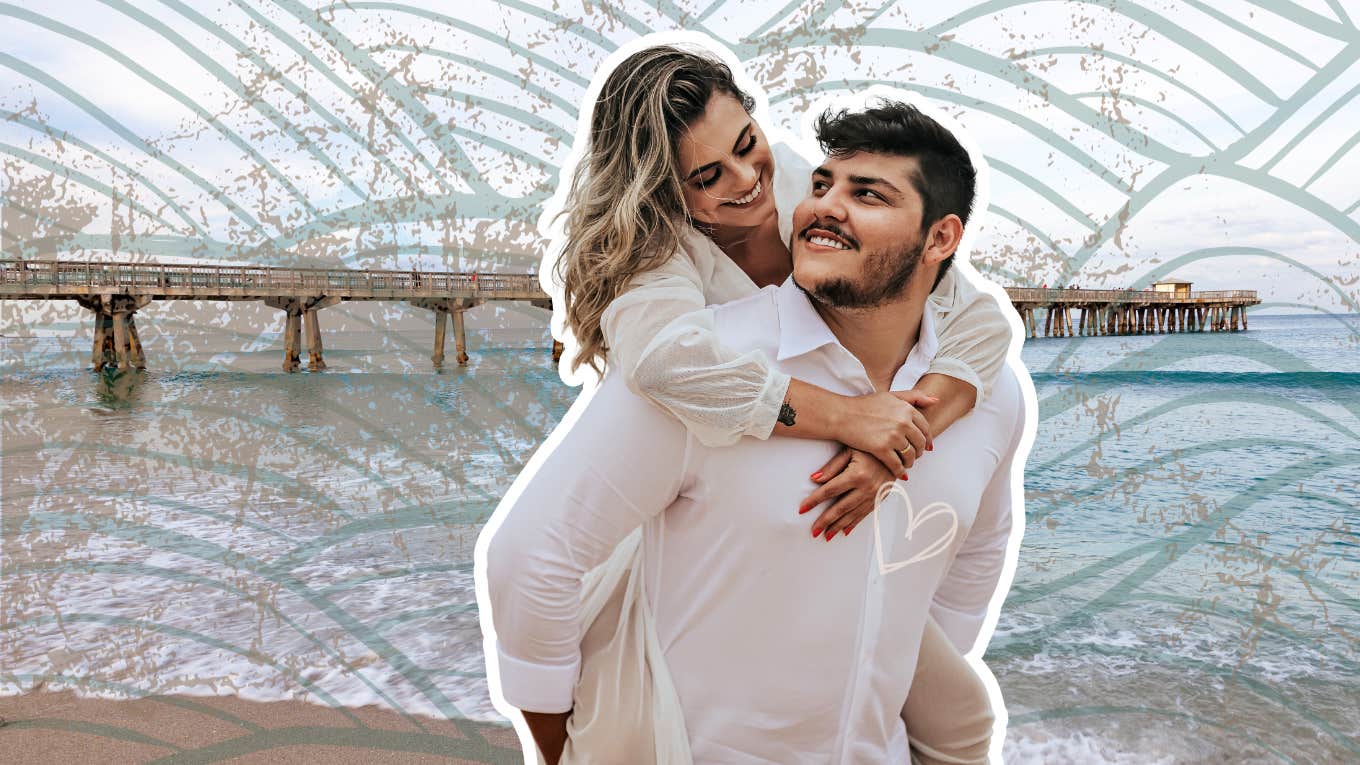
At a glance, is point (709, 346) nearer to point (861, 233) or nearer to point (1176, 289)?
point (861, 233)

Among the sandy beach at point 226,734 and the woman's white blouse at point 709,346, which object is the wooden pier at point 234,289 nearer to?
the sandy beach at point 226,734

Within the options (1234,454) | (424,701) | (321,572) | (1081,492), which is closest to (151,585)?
(321,572)

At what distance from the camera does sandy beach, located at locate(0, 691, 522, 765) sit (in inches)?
161

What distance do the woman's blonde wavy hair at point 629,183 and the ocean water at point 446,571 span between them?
3.87 m

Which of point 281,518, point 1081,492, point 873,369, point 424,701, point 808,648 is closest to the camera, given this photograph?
point 808,648

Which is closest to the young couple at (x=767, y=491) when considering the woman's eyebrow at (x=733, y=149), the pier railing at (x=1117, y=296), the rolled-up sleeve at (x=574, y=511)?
the rolled-up sleeve at (x=574, y=511)

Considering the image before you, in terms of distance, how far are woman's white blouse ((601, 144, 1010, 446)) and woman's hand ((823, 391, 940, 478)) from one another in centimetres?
11

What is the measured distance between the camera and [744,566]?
46.5 inches

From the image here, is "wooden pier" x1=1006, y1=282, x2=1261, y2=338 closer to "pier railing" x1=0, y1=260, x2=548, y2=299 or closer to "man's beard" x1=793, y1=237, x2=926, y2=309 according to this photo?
"pier railing" x1=0, y1=260, x2=548, y2=299

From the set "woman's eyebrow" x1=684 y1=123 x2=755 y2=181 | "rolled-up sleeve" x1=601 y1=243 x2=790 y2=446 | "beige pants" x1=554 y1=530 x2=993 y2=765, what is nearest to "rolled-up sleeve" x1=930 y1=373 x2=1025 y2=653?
"beige pants" x1=554 y1=530 x2=993 y2=765

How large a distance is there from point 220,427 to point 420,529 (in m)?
11.7

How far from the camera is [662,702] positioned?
124cm

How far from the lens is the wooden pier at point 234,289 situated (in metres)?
25.6

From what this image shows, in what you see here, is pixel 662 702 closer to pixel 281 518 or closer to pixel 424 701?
pixel 424 701
